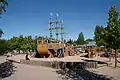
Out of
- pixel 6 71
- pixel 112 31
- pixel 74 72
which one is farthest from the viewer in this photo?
pixel 112 31

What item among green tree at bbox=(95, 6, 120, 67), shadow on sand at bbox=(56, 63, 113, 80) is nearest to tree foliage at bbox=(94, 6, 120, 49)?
green tree at bbox=(95, 6, 120, 67)

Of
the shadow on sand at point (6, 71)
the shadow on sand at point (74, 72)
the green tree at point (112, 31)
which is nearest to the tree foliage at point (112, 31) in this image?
the green tree at point (112, 31)

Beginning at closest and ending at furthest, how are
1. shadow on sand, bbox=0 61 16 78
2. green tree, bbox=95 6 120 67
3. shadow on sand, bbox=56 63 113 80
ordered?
1. shadow on sand, bbox=56 63 113 80
2. shadow on sand, bbox=0 61 16 78
3. green tree, bbox=95 6 120 67

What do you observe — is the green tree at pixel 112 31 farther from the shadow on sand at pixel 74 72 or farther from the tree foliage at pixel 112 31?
the shadow on sand at pixel 74 72

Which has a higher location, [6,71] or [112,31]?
[112,31]

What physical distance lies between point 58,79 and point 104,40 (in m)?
10.4

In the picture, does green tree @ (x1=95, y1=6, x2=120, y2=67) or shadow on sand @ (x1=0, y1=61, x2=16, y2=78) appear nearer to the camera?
shadow on sand @ (x1=0, y1=61, x2=16, y2=78)

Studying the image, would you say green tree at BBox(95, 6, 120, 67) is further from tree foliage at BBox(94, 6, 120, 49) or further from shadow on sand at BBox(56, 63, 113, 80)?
shadow on sand at BBox(56, 63, 113, 80)

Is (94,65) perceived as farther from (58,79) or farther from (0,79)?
(0,79)

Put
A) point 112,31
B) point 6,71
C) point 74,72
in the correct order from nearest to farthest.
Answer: point 74,72
point 6,71
point 112,31

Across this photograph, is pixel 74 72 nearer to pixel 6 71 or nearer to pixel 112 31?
pixel 112 31

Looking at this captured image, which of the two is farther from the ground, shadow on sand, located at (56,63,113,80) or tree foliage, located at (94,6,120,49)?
tree foliage, located at (94,6,120,49)

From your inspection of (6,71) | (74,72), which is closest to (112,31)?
(74,72)

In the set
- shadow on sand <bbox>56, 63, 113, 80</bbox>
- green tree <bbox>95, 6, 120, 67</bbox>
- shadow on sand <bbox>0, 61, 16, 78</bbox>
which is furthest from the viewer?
green tree <bbox>95, 6, 120, 67</bbox>
